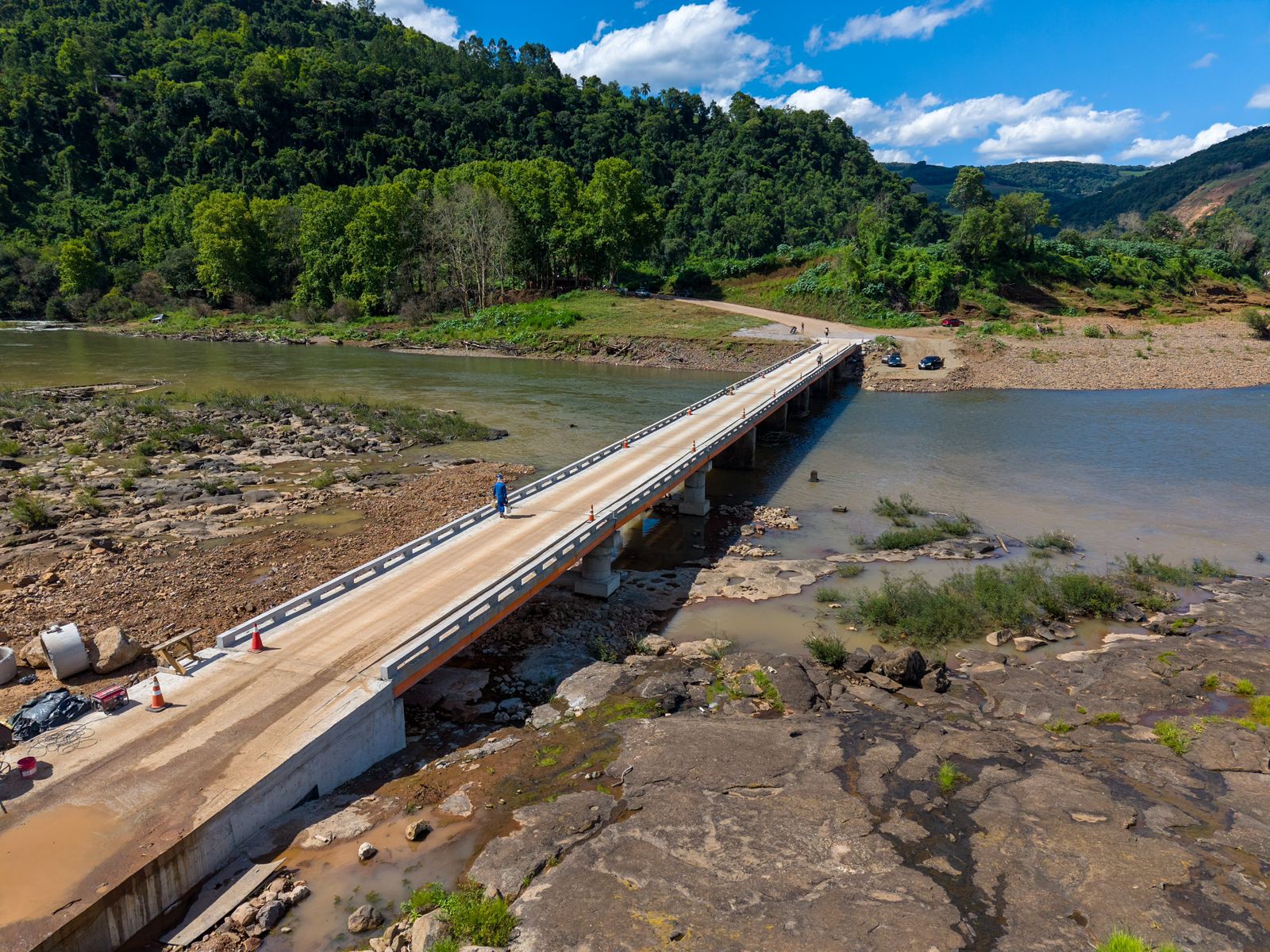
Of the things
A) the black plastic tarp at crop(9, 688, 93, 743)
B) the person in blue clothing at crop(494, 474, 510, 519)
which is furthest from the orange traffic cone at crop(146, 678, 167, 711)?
the person in blue clothing at crop(494, 474, 510, 519)

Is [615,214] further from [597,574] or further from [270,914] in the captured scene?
[270,914]

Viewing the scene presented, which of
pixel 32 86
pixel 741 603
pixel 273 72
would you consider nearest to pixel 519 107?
pixel 273 72

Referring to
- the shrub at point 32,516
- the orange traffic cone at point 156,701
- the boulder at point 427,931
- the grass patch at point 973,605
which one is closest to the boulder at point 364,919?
the boulder at point 427,931

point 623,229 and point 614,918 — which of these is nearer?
point 614,918

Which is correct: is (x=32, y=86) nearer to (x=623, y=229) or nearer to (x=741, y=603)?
(x=623, y=229)

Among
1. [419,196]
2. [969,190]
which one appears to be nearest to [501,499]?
[419,196]

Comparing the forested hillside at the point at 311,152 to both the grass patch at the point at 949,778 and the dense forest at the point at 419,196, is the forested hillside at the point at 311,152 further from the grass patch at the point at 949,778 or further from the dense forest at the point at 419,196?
the grass patch at the point at 949,778

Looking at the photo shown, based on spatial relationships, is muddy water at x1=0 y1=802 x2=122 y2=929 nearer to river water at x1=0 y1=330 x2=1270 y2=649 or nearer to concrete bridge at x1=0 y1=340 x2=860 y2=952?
concrete bridge at x1=0 y1=340 x2=860 y2=952
